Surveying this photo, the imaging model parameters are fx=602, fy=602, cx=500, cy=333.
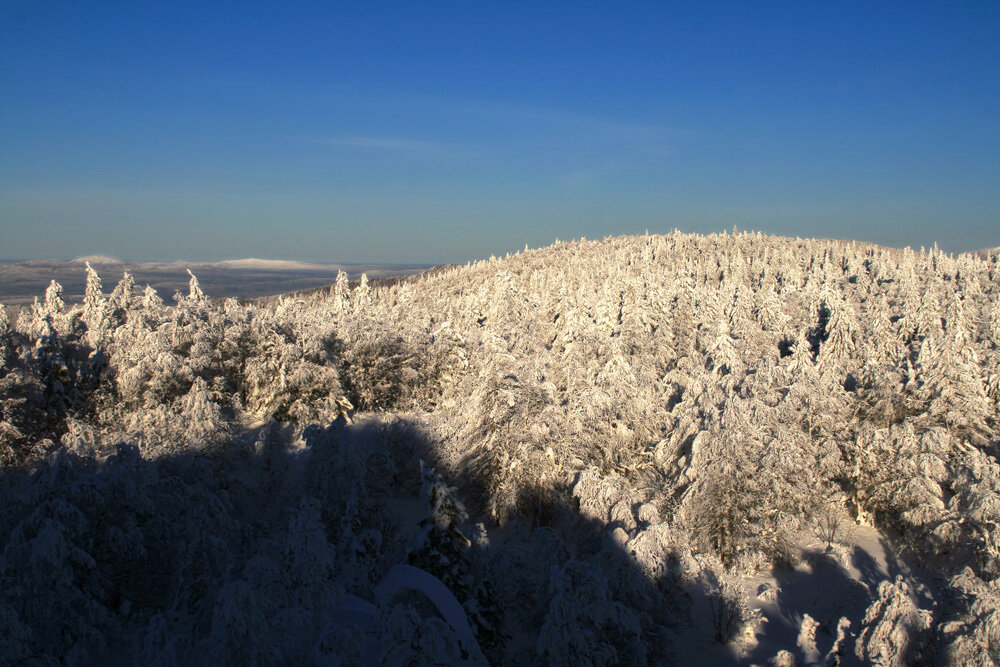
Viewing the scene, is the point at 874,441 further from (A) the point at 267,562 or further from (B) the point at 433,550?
(A) the point at 267,562

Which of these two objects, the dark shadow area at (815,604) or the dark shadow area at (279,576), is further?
the dark shadow area at (815,604)

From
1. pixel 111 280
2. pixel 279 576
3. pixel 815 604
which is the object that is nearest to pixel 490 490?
pixel 815 604

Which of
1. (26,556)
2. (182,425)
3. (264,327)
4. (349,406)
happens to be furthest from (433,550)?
(264,327)

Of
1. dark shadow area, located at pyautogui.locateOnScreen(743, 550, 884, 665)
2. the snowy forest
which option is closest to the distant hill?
the snowy forest

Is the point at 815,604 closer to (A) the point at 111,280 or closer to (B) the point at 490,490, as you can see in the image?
(B) the point at 490,490

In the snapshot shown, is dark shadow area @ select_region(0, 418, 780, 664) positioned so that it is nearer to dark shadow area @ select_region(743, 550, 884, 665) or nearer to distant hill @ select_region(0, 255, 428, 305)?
dark shadow area @ select_region(743, 550, 884, 665)

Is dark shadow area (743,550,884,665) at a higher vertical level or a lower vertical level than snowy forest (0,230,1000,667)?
lower

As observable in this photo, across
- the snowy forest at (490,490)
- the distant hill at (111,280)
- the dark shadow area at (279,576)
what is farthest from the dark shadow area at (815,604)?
the distant hill at (111,280)

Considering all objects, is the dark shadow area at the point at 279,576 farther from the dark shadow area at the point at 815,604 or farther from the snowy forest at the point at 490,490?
the dark shadow area at the point at 815,604
